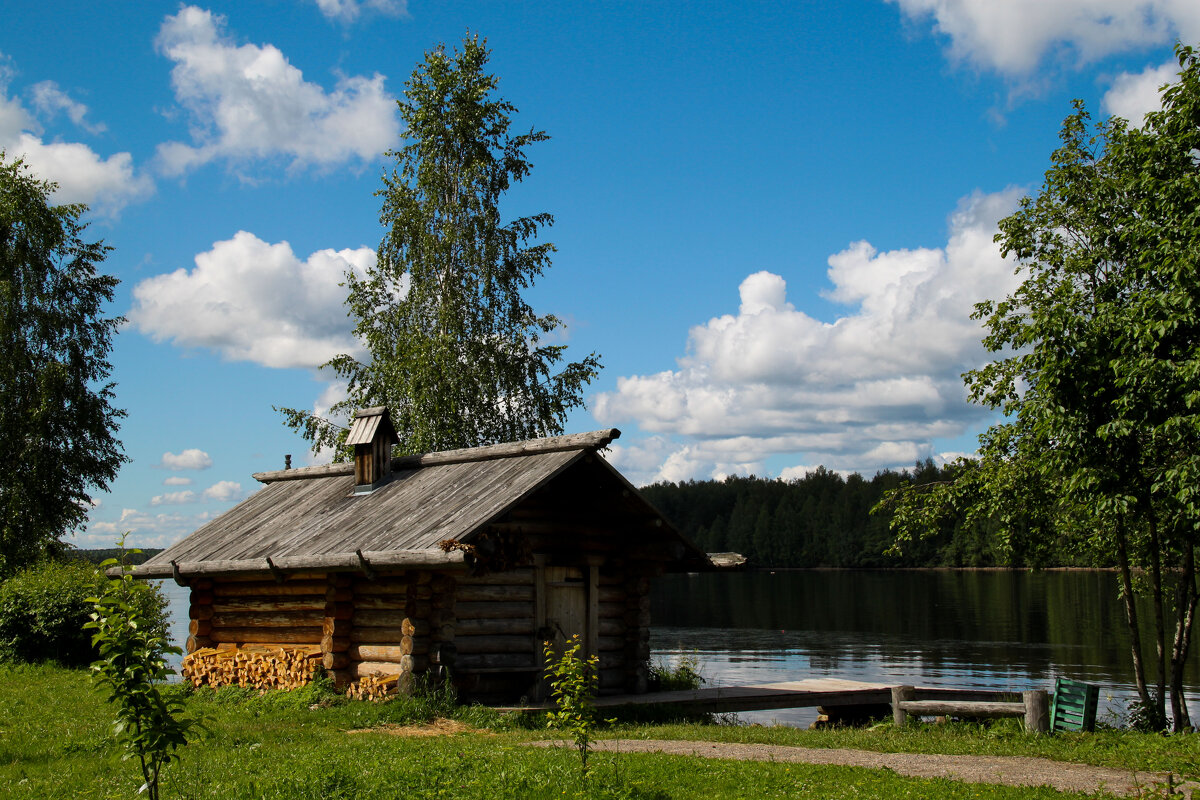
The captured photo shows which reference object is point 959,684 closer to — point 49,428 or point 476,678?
point 476,678

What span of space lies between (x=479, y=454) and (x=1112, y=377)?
10630 millimetres

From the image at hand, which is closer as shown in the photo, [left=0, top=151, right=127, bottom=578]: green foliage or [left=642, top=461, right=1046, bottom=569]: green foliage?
[left=0, top=151, right=127, bottom=578]: green foliage

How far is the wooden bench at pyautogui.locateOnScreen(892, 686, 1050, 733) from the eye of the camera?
44.0 feet

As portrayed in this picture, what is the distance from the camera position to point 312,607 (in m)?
17.4

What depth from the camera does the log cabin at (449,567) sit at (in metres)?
15.5

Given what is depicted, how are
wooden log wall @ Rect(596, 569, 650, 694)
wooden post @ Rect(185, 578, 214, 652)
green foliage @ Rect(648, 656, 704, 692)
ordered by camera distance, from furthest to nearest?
green foliage @ Rect(648, 656, 704, 692)
wooden post @ Rect(185, 578, 214, 652)
wooden log wall @ Rect(596, 569, 650, 694)

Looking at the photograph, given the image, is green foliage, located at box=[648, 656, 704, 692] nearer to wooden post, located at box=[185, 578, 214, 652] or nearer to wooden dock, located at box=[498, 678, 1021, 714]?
wooden dock, located at box=[498, 678, 1021, 714]

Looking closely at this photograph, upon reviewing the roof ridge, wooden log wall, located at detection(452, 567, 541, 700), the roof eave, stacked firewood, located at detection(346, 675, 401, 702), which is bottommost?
stacked firewood, located at detection(346, 675, 401, 702)

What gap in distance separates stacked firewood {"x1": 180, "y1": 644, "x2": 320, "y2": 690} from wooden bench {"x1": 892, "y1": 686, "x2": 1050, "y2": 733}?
30.9 feet

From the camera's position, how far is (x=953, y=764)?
11.2m

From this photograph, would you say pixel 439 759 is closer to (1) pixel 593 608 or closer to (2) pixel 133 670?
(2) pixel 133 670

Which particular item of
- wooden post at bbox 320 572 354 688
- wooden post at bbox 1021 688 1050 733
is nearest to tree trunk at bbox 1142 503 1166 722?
wooden post at bbox 1021 688 1050 733

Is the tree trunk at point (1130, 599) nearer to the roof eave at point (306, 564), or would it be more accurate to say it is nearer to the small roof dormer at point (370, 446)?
the roof eave at point (306, 564)

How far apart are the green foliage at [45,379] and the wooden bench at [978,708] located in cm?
2747
